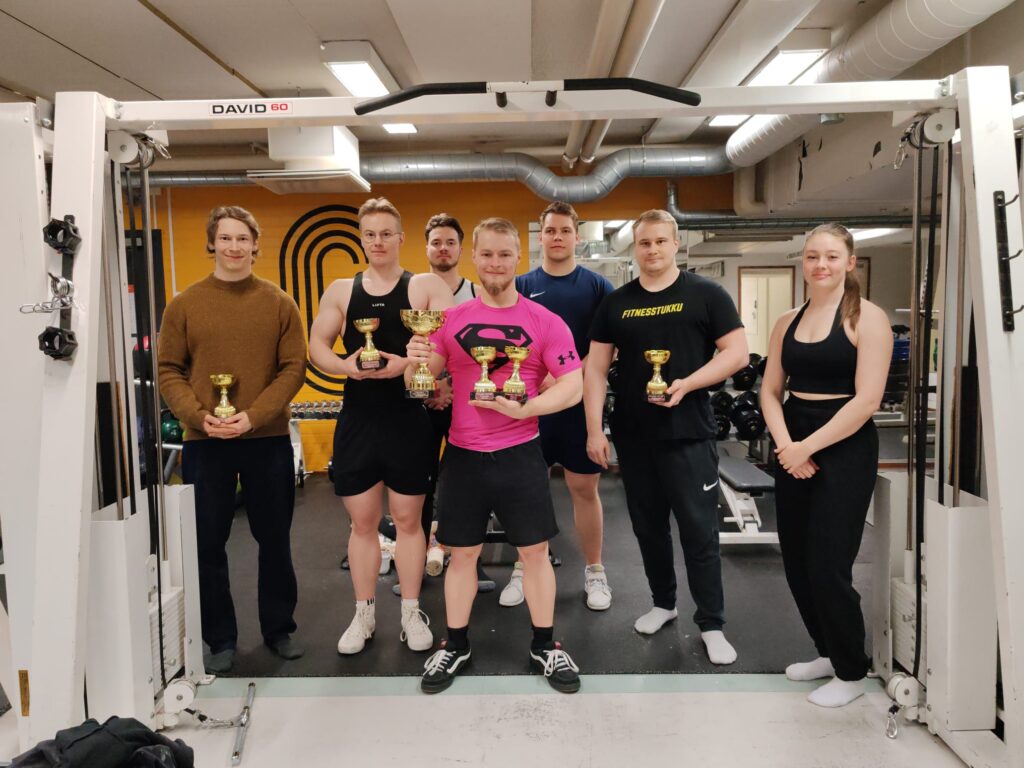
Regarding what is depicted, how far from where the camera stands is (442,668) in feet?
7.36

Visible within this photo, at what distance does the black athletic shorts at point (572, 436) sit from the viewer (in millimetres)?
2756

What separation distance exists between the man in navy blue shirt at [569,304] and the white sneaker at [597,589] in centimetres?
2

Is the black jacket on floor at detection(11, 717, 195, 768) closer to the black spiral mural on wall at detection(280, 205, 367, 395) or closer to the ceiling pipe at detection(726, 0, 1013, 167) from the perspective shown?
the ceiling pipe at detection(726, 0, 1013, 167)

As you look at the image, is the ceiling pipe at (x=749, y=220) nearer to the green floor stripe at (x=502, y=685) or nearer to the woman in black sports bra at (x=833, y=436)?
the woman in black sports bra at (x=833, y=436)

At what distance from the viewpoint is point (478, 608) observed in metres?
2.94

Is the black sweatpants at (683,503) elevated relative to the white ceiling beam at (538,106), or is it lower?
lower

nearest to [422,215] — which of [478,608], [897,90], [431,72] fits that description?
[431,72]

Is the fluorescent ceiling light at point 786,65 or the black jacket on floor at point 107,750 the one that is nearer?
the black jacket on floor at point 107,750

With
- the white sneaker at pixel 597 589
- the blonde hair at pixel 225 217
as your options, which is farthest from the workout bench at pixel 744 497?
the blonde hair at pixel 225 217

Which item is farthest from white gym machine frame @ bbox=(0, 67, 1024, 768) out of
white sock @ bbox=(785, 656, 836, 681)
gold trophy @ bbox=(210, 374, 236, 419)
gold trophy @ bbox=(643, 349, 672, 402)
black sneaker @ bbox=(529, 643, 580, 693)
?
black sneaker @ bbox=(529, 643, 580, 693)

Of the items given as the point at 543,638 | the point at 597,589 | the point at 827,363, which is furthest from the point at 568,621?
the point at 827,363

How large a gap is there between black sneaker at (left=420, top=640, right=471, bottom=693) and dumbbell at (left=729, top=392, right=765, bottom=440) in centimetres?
268

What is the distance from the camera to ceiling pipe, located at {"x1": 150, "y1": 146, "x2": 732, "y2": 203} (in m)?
5.40

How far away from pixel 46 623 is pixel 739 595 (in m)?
2.77
